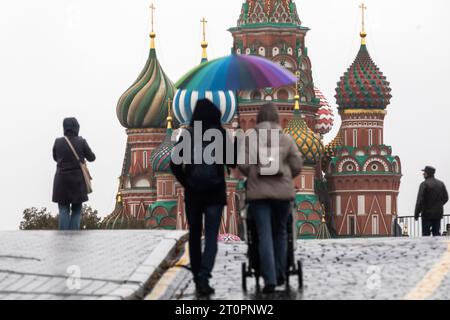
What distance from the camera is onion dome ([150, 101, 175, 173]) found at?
115875 mm

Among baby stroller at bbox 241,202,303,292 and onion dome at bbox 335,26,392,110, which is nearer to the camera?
baby stroller at bbox 241,202,303,292

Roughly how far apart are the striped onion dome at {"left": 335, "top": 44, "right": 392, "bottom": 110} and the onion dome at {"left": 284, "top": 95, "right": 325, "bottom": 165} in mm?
5721

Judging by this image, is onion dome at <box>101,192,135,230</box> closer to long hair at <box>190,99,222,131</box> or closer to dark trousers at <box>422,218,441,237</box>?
dark trousers at <box>422,218,441,237</box>

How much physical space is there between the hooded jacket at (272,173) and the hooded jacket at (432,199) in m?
10.0

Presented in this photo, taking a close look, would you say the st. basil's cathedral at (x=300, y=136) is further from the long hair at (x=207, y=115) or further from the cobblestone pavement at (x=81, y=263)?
the long hair at (x=207, y=115)

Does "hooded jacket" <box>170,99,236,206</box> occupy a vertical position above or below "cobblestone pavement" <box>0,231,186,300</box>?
above

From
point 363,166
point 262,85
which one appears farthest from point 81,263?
point 363,166

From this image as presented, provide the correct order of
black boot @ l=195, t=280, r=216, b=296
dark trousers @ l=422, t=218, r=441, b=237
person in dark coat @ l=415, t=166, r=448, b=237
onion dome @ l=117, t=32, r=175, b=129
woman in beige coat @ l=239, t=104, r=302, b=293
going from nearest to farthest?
black boot @ l=195, t=280, r=216, b=296 < woman in beige coat @ l=239, t=104, r=302, b=293 < person in dark coat @ l=415, t=166, r=448, b=237 < dark trousers @ l=422, t=218, r=441, b=237 < onion dome @ l=117, t=32, r=175, b=129

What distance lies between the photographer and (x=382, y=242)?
23.2 metres

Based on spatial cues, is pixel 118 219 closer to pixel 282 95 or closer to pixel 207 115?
pixel 282 95

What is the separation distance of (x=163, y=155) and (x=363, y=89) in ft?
38.7

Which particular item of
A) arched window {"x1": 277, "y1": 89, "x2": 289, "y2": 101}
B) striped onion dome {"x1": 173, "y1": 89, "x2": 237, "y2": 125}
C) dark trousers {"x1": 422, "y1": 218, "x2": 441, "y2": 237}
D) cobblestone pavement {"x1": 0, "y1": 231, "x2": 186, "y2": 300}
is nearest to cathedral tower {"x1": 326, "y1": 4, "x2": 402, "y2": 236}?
arched window {"x1": 277, "y1": 89, "x2": 289, "y2": 101}

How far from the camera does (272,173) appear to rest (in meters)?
19.5

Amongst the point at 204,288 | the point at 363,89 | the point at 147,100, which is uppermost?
the point at 363,89
